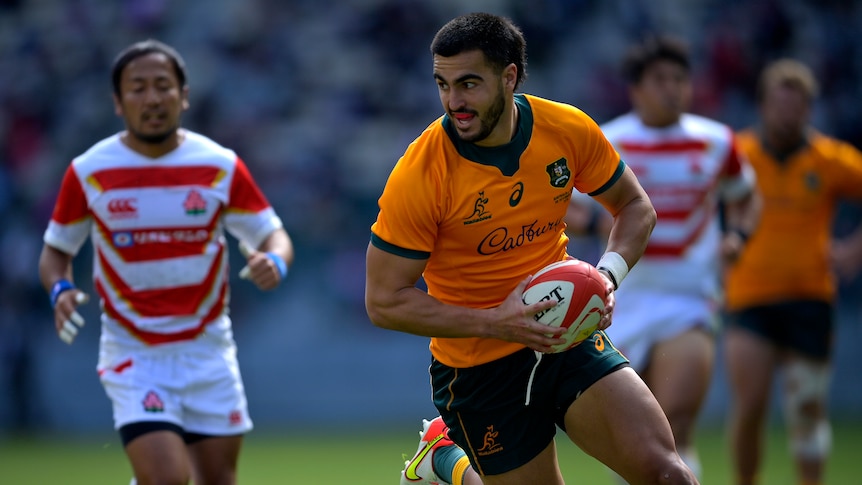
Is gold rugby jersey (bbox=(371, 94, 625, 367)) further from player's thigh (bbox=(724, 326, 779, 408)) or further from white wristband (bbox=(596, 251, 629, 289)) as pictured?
player's thigh (bbox=(724, 326, 779, 408))

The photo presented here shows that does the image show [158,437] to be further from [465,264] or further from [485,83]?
[485,83]

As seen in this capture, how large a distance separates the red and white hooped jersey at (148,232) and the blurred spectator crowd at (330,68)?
25.3 feet

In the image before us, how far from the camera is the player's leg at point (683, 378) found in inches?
292

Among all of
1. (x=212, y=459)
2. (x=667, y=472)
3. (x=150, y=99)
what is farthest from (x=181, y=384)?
(x=667, y=472)

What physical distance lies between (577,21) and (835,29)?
11.4 feet

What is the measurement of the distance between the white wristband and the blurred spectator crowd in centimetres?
901

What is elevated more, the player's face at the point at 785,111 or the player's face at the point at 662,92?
the player's face at the point at 662,92

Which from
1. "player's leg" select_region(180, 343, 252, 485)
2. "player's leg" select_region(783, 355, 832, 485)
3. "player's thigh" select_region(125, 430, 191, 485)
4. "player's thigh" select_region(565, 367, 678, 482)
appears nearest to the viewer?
"player's thigh" select_region(565, 367, 678, 482)

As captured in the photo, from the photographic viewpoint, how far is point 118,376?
624cm

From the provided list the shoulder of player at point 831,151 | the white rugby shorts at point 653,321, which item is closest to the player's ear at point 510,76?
the white rugby shorts at point 653,321

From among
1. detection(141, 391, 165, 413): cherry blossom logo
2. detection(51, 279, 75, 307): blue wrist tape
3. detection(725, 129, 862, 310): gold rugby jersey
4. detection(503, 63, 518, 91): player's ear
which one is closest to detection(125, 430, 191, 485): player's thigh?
detection(141, 391, 165, 413): cherry blossom logo

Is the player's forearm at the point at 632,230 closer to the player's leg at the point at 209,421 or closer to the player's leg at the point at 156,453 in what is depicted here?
the player's leg at the point at 209,421

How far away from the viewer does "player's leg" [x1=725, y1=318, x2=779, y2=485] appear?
8719 mm

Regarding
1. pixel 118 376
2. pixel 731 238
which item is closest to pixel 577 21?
pixel 731 238
